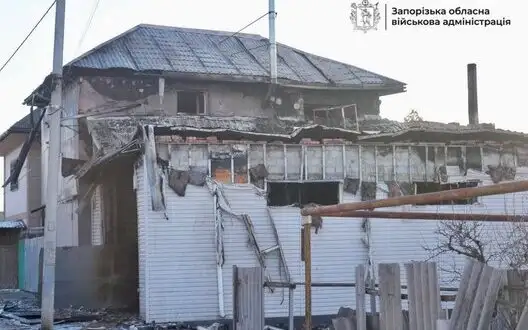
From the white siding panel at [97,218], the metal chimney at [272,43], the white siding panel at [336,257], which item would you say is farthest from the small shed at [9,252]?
the white siding panel at [336,257]

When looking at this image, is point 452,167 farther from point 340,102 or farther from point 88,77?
point 88,77

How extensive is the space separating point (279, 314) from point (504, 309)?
33.2 feet

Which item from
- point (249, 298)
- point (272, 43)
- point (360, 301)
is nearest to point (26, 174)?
Result: point (272, 43)

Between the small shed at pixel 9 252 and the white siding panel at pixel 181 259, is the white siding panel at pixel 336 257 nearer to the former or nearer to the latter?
the white siding panel at pixel 181 259

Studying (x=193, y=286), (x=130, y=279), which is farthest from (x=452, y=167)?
(x=130, y=279)

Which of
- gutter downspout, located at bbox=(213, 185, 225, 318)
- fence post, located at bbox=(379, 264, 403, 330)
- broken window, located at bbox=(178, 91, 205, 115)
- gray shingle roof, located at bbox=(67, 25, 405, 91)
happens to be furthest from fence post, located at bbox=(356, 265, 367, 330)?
broken window, located at bbox=(178, 91, 205, 115)

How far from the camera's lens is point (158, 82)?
2064 centimetres

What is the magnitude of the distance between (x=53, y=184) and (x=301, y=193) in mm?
5075

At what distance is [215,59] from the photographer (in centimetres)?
2241

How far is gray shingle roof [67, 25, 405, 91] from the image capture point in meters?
20.9

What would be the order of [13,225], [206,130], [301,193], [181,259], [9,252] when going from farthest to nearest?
[9,252]
[13,225]
[301,193]
[206,130]
[181,259]

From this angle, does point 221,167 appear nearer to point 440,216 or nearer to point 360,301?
point 440,216

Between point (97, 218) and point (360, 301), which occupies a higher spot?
point (97, 218)

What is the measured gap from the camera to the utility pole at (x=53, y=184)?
43.2 feet
